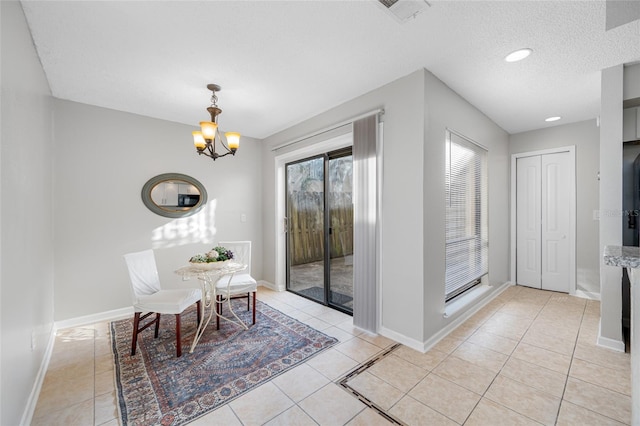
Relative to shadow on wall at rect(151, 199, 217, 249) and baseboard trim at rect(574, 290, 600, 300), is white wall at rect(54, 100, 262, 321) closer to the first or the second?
shadow on wall at rect(151, 199, 217, 249)

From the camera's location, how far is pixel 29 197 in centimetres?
194

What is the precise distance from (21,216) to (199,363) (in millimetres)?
1680

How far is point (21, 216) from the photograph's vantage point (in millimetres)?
1724

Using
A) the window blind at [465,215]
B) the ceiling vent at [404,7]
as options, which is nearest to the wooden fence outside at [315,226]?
the window blind at [465,215]

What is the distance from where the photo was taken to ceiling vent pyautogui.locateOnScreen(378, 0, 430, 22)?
65.3 inches

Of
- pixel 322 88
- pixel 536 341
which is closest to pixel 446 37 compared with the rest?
pixel 322 88

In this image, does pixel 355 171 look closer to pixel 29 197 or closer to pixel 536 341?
pixel 536 341

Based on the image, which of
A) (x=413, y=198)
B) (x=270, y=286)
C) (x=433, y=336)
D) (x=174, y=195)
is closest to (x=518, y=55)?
(x=413, y=198)

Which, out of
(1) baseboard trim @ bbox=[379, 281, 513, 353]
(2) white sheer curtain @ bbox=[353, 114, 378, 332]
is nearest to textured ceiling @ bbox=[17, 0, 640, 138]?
(2) white sheer curtain @ bbox=[353, 114, 378, 332]

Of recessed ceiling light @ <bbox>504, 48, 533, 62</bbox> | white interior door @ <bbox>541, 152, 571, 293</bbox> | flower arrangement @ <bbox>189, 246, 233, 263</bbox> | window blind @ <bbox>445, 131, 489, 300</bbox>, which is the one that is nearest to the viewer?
recessed ceiling light @ <bbox>504, 48, 533, 62</bbox>

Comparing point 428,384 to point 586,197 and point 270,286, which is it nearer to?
point 270,286

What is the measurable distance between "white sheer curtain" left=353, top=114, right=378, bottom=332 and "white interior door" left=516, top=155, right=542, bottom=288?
129 inches

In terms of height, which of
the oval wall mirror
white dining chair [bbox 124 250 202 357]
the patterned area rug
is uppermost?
the oval wall mirror

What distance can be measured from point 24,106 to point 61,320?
2.50 m
